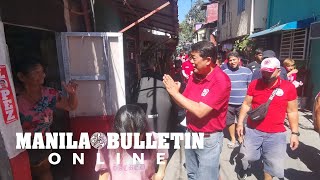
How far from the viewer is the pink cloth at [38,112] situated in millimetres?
2990

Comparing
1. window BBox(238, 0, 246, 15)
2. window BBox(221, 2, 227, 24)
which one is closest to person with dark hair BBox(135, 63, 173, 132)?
window BBox(238, 0, 246, 15)

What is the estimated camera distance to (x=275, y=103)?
3438mm

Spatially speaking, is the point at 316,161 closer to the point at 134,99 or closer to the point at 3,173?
the point at 134,99

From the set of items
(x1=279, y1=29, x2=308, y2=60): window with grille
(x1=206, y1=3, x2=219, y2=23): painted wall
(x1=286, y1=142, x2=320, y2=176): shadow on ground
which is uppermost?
(x1=206, y1=3, x2=219, y2=23): painted wall

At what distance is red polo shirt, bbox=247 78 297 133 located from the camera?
11.2 ft

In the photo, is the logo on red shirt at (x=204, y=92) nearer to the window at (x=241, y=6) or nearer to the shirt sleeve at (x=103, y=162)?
the shirt sleeve at (x=103, y=162)

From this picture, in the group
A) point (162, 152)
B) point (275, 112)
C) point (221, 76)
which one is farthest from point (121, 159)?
point (275, 112)

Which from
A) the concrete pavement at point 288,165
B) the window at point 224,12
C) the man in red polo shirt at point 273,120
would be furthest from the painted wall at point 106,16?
the window at point 224,12

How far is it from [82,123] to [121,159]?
1.86 m

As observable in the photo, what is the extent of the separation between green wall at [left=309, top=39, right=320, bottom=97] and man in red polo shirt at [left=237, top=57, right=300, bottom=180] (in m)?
5.41

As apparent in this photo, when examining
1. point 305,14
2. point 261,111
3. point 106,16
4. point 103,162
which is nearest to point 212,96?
point 261,111

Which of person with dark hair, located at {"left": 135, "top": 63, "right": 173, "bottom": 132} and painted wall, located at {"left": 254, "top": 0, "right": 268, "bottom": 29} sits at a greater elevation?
painted wall, located at {"left": 254, "top": 0, "right": 268, "bottom": 29}

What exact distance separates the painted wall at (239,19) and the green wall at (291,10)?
1193 mm

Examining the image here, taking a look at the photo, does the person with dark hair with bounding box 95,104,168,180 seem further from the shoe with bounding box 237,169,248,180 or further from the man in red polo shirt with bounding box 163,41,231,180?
the shoe with bounding box 237,169,248,180
